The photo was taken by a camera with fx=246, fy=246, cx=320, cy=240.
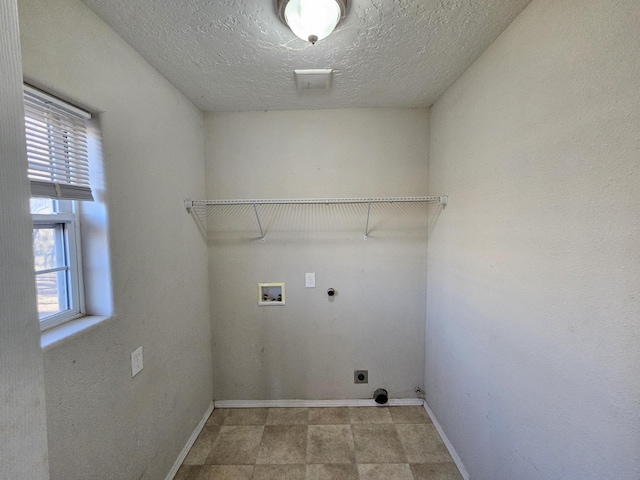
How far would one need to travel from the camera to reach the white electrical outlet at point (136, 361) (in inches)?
45.9

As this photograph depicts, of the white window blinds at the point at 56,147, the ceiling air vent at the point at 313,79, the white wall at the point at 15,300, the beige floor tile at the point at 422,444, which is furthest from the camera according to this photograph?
the beige floor tile at the point at 422,444

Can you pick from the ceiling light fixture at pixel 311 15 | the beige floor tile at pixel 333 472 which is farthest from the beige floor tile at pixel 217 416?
the ceiling light fixture at pixel 311 15

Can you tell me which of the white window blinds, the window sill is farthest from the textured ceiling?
the window sill

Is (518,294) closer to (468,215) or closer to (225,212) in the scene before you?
(468,215)

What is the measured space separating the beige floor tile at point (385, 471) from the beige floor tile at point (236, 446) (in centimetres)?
69

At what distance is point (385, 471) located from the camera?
147cm

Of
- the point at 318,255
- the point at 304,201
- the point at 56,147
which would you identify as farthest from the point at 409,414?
the point at 56,147

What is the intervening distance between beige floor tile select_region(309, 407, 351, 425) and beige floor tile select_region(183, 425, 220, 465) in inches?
27.3

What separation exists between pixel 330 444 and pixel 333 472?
180mm

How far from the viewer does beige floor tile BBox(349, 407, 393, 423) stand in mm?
1843

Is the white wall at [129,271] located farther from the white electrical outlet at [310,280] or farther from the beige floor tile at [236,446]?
the white electrical outlet at [310,280]

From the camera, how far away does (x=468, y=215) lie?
1.40 meters

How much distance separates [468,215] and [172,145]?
1800mm

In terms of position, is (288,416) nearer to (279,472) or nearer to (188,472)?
(279,472)
